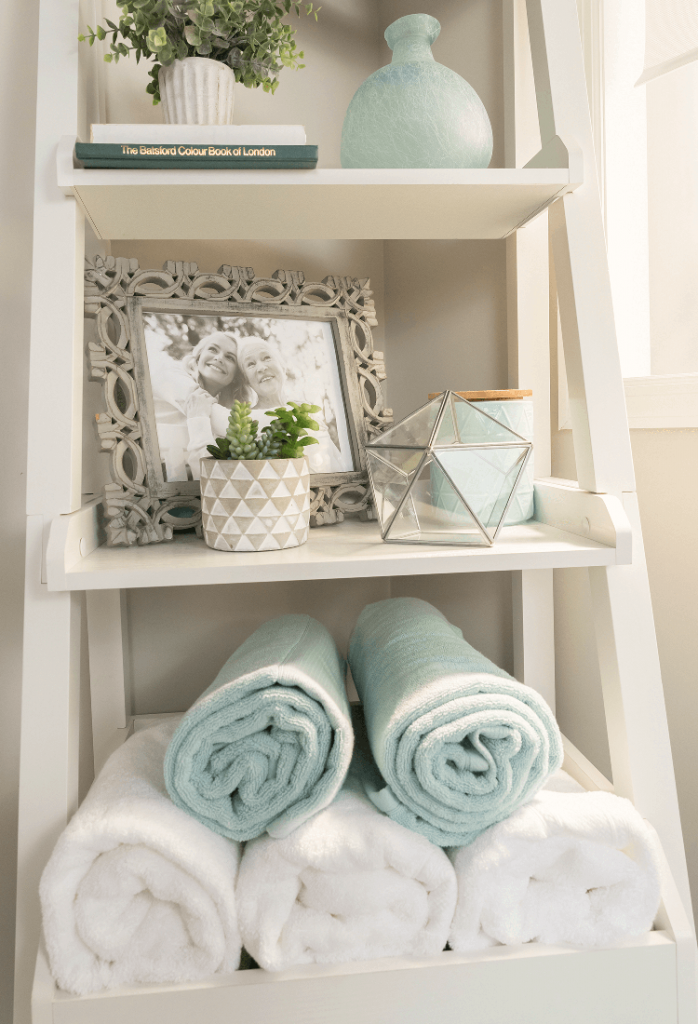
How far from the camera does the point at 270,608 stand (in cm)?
108

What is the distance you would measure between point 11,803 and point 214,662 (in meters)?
0.32

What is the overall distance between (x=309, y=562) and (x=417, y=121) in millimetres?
481

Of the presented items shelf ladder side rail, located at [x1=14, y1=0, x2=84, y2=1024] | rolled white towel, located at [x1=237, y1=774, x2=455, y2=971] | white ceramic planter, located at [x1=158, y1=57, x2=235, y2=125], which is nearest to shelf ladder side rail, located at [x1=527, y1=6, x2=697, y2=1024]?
rolled white towel, located at [x1=237, y1=774, x2=455, y2=971]

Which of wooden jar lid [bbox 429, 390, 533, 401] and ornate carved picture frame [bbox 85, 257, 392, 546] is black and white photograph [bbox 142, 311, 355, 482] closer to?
ornate carved picture frame [bbox 85, 257, 392, 546]

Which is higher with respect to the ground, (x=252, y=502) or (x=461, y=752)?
(x=252, y=502)

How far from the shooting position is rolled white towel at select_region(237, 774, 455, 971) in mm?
583

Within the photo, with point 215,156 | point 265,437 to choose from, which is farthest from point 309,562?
point 215,156

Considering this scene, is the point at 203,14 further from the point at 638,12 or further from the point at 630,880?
the point at 630,880

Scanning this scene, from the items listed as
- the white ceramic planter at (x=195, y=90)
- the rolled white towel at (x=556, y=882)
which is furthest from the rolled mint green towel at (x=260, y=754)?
the white ceramic planter at (x=195, y=90)

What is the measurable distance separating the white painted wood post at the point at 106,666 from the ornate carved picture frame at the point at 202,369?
0.20 metres

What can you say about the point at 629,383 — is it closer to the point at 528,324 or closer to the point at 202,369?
the point at 528,324

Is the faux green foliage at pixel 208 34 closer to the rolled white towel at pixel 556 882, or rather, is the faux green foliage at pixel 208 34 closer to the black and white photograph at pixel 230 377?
the black and white photograph at pixel 230 377

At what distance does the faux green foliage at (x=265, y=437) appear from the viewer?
0.71m

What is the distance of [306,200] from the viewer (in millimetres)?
735
